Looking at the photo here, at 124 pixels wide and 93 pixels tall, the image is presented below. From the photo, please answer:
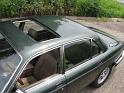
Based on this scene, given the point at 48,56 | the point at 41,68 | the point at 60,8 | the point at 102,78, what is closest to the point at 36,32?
the point at 48,56

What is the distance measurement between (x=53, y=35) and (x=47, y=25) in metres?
0.28

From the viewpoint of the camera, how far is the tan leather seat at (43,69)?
173 inches

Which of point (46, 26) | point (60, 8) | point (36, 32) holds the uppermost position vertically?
point (46, 26)

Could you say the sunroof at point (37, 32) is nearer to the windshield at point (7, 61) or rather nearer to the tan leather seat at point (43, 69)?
the tan leather seat at point (43, 69)

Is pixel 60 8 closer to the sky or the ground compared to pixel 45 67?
closer to the sky

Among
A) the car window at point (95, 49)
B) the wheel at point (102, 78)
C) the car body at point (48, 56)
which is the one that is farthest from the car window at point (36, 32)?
the wheel at point (102, 78)

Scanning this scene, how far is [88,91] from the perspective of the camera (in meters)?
5.81

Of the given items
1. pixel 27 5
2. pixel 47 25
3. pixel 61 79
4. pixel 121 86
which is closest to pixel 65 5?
pixel 27 5

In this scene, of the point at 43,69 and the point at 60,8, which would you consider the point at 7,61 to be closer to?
the point at 43,69

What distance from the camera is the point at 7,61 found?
4.08m

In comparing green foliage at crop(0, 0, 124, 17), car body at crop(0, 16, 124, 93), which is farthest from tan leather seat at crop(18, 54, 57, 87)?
green foliage at crop(0, 0, 124, 17)

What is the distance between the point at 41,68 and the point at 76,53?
839mm

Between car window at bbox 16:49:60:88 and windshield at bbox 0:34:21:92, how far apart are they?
37 centimetres

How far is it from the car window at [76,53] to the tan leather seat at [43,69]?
336mm
